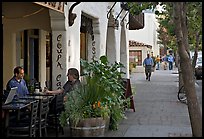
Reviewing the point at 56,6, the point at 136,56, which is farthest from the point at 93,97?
the point at 136,56

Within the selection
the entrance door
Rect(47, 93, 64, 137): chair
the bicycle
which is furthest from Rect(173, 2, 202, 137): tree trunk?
the entrance door

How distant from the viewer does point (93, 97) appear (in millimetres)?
9602

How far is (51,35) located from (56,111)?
327 cm

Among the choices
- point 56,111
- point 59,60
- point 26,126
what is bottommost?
point 26,126

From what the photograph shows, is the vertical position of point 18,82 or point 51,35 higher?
point 51,35

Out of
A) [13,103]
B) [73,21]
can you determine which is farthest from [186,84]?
[73,21]

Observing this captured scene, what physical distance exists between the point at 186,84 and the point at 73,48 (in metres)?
4.68

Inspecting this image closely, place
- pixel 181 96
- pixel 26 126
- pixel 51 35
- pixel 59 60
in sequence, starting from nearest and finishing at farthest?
1. pixel 26 126
2. pixel 59 60
3. pixel 51 35
4. pixel 181 96

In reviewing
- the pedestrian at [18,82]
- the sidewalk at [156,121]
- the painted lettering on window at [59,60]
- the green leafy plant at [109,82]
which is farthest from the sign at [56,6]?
the sidewalk at [156,121]

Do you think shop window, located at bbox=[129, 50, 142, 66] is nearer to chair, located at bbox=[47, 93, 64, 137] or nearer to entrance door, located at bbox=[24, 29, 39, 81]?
entrance door, located at bbox=[24, 29, 39, 81]

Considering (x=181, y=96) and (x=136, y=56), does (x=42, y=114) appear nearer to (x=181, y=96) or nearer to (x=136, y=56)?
(x=181, y=96)

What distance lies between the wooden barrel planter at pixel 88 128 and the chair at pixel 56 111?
1.34 feet

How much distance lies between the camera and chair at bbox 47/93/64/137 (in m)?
9.66

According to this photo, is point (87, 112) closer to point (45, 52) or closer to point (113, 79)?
point (113, 79)
